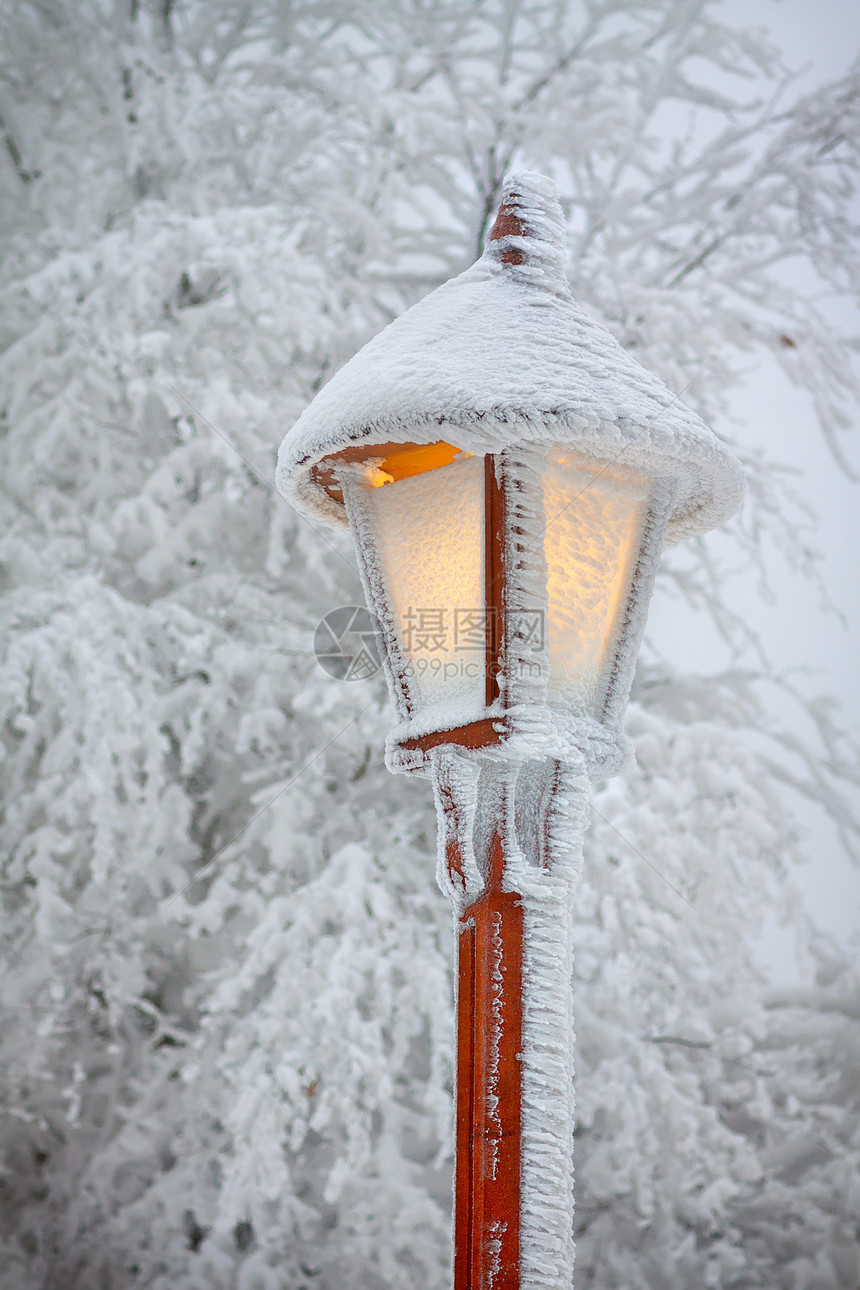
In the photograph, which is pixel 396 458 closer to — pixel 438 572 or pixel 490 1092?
pixel 438 572

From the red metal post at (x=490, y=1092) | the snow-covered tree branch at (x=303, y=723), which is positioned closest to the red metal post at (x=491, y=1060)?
the red metal post at (x=490, y=1092)

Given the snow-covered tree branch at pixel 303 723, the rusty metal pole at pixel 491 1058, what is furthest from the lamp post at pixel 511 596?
the snow-covered tree branch at pixel 303 723

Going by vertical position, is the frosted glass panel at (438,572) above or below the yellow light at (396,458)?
below

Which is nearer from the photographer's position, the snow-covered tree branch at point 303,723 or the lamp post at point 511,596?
the lamp post at point 511,596

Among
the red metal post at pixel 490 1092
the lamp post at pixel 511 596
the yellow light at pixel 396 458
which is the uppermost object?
the yellow light at pixel 396 458

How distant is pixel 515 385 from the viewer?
141 centimetres

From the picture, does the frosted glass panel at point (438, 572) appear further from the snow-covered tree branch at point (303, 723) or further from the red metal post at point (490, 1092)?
the snow-covered tree branch at point (303, 723)

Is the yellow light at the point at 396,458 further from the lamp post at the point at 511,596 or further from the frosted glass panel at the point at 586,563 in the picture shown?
the frosted glass panel at the point at 586,563

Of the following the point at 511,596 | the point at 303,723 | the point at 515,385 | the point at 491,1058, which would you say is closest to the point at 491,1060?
the point at 491,1058

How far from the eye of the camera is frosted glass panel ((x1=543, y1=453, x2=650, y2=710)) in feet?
5.25

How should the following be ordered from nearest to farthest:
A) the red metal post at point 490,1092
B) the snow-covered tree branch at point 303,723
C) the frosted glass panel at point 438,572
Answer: the red metal post at point 490,1092 < the frosted glass panel at point 438,572 < the snow-covered tree branch at point 303,723

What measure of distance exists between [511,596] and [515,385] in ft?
1.01

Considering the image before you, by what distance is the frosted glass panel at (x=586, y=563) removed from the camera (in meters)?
1.60

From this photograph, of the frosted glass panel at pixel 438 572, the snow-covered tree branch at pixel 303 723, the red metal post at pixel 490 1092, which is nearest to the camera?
the red metal post at pixel 490 1092
